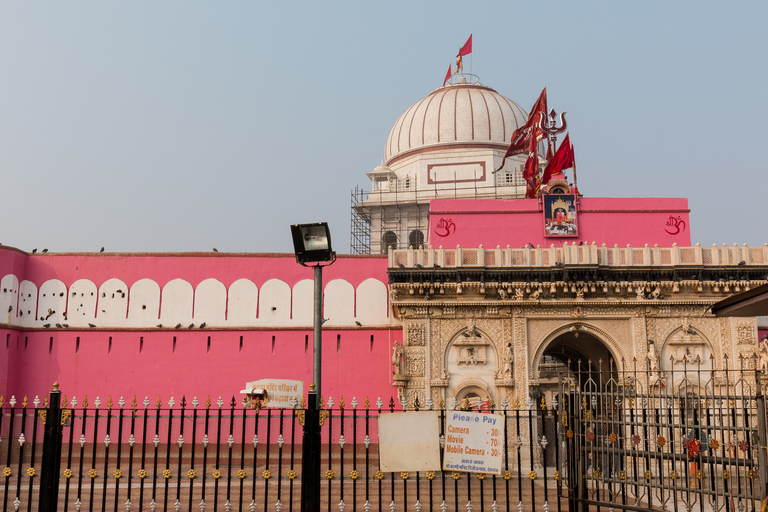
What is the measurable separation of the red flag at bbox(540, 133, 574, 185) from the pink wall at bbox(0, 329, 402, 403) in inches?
279

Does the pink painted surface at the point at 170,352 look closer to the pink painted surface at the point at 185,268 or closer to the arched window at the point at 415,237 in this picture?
the pink painted surface at the point at 185,268

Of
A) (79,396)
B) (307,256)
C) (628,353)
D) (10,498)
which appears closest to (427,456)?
(307,256)

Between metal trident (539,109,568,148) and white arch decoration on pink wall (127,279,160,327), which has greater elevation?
metal trident (539,109,568,148)

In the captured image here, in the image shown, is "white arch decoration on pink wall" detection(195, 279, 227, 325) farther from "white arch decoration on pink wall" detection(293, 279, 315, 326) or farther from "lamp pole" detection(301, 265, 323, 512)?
"lamp pole" detection(301, 265, 323, 512)

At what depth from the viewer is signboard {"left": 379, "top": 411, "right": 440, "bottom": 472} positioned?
28.0 ft

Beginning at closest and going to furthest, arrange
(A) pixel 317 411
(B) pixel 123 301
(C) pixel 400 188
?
1. (A) pixel 317 411
2. (B) pixel 123 301
3. (C) pixel 400 188

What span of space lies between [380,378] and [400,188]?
47.7 feet

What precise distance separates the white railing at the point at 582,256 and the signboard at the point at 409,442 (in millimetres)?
11841

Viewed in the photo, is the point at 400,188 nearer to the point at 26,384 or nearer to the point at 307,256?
the point at 26,384

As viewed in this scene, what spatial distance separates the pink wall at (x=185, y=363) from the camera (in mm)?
21375

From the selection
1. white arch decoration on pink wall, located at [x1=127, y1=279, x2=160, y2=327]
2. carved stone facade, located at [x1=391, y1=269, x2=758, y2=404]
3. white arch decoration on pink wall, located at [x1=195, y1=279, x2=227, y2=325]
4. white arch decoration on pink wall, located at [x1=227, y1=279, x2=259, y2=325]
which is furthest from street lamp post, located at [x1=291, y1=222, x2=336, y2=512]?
white arch decoration on pink wall, located at [x1=127, y1=279, x2=160, y2=327]

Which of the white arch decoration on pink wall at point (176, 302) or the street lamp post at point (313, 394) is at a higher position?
the white arch decoration on pink wall at point (176, 302)

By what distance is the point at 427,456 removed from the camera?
28.1 feet

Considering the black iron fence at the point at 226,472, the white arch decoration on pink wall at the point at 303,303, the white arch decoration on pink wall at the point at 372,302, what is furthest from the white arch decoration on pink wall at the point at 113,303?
the white arch decoration on pink wall at the point at 372,302
